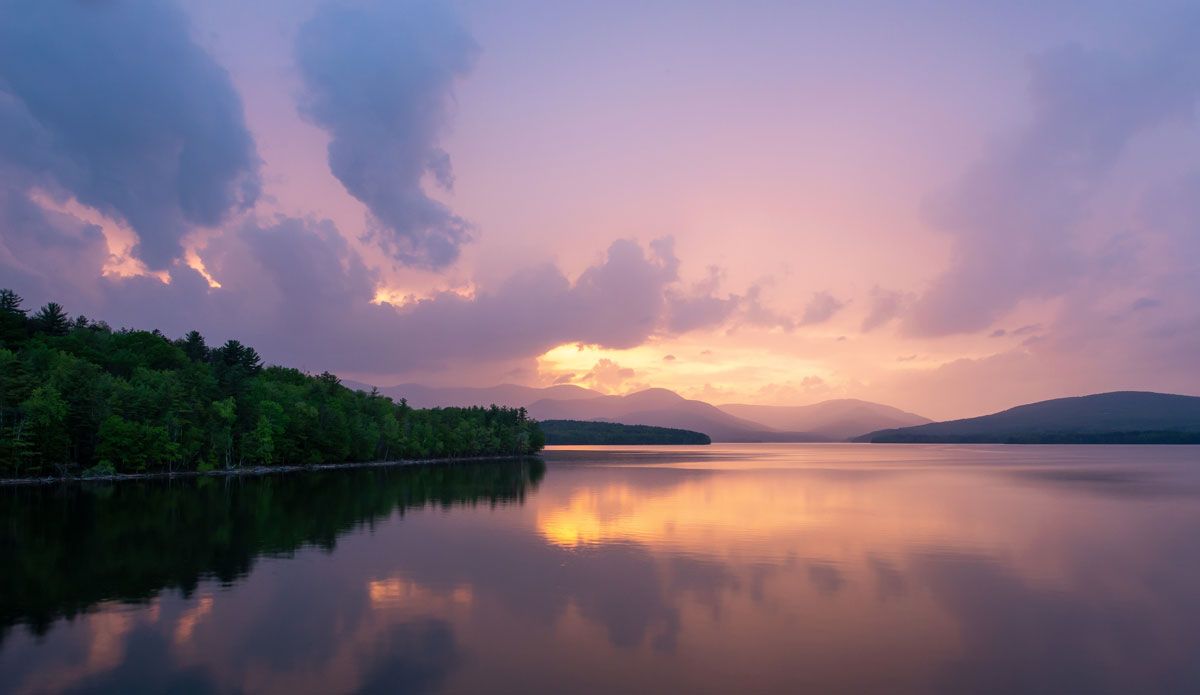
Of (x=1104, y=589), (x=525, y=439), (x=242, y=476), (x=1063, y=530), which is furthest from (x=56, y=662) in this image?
(x=525, y=439)

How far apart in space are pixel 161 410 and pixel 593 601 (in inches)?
2923

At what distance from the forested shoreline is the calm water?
96.6 ft

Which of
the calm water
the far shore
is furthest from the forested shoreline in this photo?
the calm water

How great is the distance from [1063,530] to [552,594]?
31.6 m

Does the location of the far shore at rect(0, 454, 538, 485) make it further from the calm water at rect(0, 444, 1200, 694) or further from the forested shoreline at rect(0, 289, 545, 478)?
the calm water at rect(0, 444, 1200, 694)

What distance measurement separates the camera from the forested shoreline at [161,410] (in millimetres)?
64625

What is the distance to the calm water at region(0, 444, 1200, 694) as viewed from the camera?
47.5 feet

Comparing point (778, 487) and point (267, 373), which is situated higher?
point (267, 373)

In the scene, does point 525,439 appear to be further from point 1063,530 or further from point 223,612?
point 223,612

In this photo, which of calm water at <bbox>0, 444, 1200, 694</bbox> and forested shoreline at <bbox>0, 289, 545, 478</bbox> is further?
forested shoreline at <bbox>0, 289, 545, 478</bbox>

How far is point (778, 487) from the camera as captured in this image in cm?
6412

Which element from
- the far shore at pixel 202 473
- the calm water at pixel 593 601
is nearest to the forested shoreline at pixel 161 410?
the far shore at pixel 202 473

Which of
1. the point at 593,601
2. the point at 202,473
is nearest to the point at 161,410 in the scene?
the point at 202,473

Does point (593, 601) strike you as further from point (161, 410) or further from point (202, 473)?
point (202, 473)
